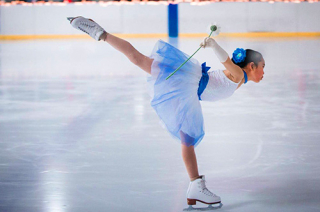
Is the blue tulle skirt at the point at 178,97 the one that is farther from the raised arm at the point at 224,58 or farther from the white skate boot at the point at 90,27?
the white skate boot at the point at 90,27

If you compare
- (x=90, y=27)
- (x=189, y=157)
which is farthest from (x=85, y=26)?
(x=189, y=157)

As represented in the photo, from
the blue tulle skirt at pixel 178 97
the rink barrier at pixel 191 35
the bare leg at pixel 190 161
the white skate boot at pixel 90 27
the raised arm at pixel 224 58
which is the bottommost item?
the bare leg at pixel 190 161

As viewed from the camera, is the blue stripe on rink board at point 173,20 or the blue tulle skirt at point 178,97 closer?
the blue tulle skirt at point 178,97

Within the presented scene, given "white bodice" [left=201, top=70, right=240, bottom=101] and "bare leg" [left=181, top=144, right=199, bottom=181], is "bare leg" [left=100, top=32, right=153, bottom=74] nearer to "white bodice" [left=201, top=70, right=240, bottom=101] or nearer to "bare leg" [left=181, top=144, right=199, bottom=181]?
"white bodice" [left=201, top=70, right=240, bottom=101]

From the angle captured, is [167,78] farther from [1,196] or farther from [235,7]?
[235,7]

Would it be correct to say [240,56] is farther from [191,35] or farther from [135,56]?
[191,35]

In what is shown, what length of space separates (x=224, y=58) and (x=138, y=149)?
50.1 inches

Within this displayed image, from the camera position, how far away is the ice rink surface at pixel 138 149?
105 inches

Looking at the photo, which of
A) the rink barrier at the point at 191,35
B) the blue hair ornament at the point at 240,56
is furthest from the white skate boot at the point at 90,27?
the rink barrier at the point at 191,35

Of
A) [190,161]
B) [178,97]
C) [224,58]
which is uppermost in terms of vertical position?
[224,58]

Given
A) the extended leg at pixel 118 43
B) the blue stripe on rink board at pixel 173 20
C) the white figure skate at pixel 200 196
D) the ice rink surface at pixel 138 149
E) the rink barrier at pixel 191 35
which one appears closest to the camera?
the white figure skate at pixel 200 196

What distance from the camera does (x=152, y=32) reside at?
14.9 meters

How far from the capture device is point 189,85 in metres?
2.67

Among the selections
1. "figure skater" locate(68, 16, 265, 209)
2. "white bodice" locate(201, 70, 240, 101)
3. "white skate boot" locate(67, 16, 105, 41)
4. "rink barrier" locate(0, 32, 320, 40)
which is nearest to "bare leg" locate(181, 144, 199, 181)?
"figure skater" locate(68, 16, 265, 209)
